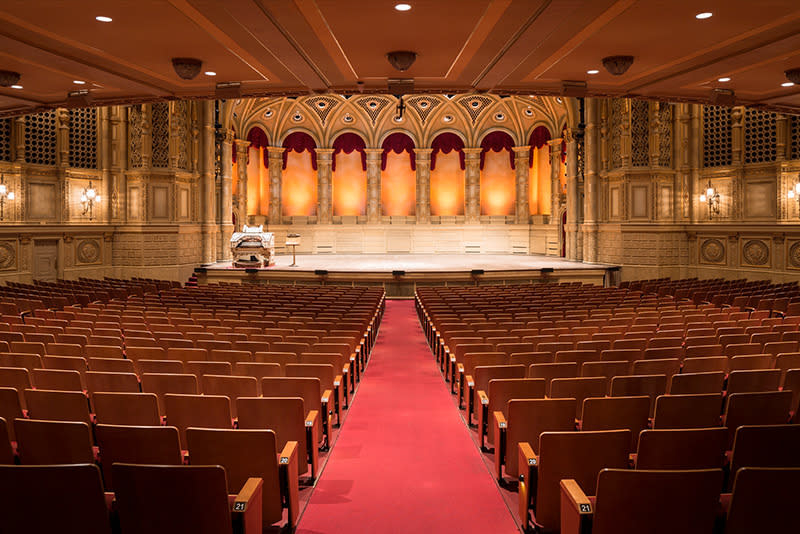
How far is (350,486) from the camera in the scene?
417 centimetres

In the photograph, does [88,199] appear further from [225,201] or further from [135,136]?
[225,201]

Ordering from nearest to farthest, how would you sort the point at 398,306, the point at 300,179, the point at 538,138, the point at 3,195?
the point at 398,306
the point at 3,195
the point at 538,138
the point at 300,179

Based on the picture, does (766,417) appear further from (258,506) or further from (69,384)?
(69,384)

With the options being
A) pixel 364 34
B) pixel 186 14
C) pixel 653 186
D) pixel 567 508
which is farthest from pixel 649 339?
pixel 653 186

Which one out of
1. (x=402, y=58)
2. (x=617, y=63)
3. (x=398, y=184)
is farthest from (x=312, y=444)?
(x=398, y=184)

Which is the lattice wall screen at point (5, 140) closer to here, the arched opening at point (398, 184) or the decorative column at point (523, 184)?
the arched opening at point (398, 184)

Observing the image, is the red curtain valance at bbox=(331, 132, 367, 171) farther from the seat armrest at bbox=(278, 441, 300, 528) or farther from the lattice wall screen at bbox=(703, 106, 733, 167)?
the seat armrest at bbox=(278, 441, 300, 528)

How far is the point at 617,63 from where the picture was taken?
884cm

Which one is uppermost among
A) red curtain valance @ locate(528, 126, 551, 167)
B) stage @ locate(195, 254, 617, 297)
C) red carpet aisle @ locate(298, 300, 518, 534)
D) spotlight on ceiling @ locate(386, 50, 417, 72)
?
red curtain valance @ locate(528, 126, 551, 167)

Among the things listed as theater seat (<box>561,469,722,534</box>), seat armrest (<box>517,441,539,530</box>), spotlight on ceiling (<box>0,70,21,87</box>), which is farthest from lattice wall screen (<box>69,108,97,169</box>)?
theater seat (<box>561,469,722,534</box>)

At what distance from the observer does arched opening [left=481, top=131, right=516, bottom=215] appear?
30125 mm

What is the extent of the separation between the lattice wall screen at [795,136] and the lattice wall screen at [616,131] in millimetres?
5253

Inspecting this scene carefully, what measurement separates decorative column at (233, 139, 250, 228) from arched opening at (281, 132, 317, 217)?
272cm

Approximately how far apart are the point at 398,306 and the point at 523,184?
51.5ft
